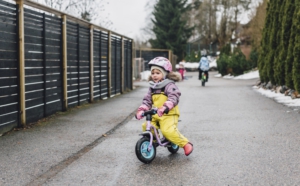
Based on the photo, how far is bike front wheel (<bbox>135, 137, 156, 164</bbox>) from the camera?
5.18m

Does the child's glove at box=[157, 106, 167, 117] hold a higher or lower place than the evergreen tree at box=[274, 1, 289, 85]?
lower

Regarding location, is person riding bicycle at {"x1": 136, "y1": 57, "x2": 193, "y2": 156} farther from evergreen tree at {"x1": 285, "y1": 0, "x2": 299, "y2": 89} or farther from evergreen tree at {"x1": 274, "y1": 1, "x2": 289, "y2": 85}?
evergreen tree at {"x1": 274, "y1": 1, "x2": 289, "y2": 85}

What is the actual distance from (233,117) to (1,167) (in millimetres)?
5756

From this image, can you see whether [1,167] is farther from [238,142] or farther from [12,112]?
[238,142]

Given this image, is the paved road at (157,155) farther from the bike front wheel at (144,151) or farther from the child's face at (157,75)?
the child's face at (157,75)

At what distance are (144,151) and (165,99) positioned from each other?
0.77 m

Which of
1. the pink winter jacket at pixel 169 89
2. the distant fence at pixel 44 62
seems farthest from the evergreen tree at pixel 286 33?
the pink winter jacket at pixel 169 89

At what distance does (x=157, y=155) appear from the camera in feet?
18.8

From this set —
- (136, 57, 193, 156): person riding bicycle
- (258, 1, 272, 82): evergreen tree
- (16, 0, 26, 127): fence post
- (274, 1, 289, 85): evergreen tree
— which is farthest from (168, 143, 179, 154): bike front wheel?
(258, 1, 272, 82): evergreen tree

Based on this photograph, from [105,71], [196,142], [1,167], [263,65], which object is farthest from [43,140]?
[263,65]

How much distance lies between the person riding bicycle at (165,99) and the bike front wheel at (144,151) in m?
0.29

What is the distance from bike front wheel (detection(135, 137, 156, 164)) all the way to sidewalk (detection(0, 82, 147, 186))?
0.86 metres

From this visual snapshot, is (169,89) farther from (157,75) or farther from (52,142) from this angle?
(52,142)

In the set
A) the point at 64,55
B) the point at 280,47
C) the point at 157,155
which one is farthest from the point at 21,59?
the point at 280,47
